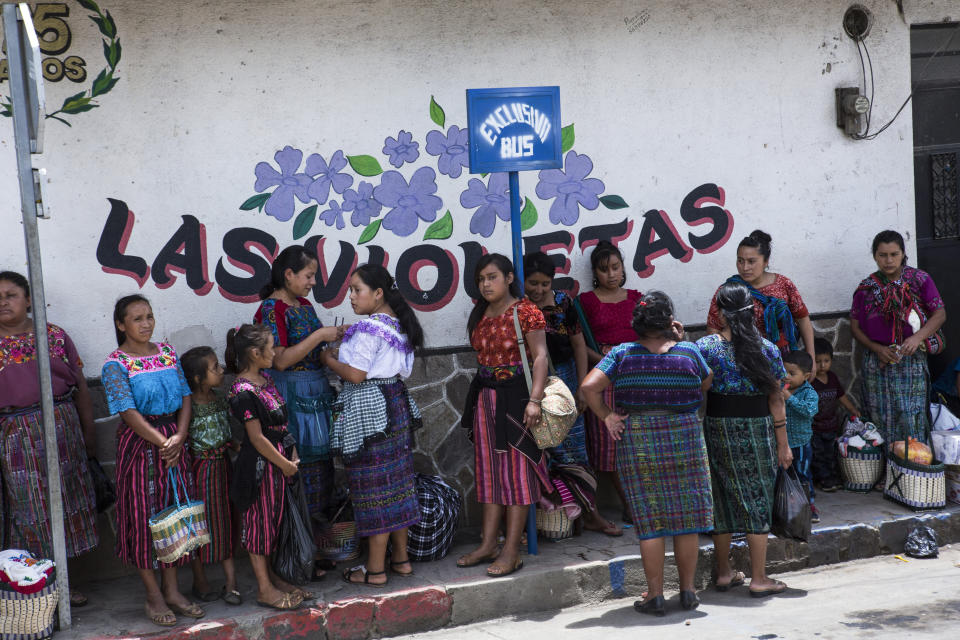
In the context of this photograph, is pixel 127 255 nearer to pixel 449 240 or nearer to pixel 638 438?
pixel 449 240

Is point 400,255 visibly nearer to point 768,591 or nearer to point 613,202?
point 613,202

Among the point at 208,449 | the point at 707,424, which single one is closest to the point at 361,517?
the point at 208,449

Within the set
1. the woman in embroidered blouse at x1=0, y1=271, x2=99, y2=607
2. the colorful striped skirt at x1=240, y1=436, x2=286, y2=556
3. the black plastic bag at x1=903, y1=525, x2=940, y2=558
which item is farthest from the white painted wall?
the black plastic bag at x1=903, y1=525, x2=940, y2=558

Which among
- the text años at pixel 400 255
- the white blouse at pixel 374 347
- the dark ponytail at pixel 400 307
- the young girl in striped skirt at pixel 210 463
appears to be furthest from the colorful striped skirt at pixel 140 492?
the dark ponytail at pixel 400 307

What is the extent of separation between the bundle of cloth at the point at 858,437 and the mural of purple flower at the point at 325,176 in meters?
3.79

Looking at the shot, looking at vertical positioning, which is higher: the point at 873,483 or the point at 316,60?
the point at 316,60

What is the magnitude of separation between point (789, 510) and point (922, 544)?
139 cm

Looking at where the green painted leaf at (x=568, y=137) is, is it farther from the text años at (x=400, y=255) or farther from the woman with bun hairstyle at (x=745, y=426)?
the woman with bun hairstyle at (x=745, y=426)

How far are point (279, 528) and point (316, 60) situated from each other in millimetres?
2783

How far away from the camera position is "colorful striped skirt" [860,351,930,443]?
7332 mm

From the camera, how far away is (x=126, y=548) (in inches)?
Answer: 213

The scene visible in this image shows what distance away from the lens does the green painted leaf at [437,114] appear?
668cm

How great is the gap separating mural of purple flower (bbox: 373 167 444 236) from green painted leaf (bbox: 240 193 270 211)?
26.4 inches

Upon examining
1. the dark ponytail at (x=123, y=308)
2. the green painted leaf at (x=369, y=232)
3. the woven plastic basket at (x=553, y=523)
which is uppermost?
the green painted leaf at (x=369, y=232)
